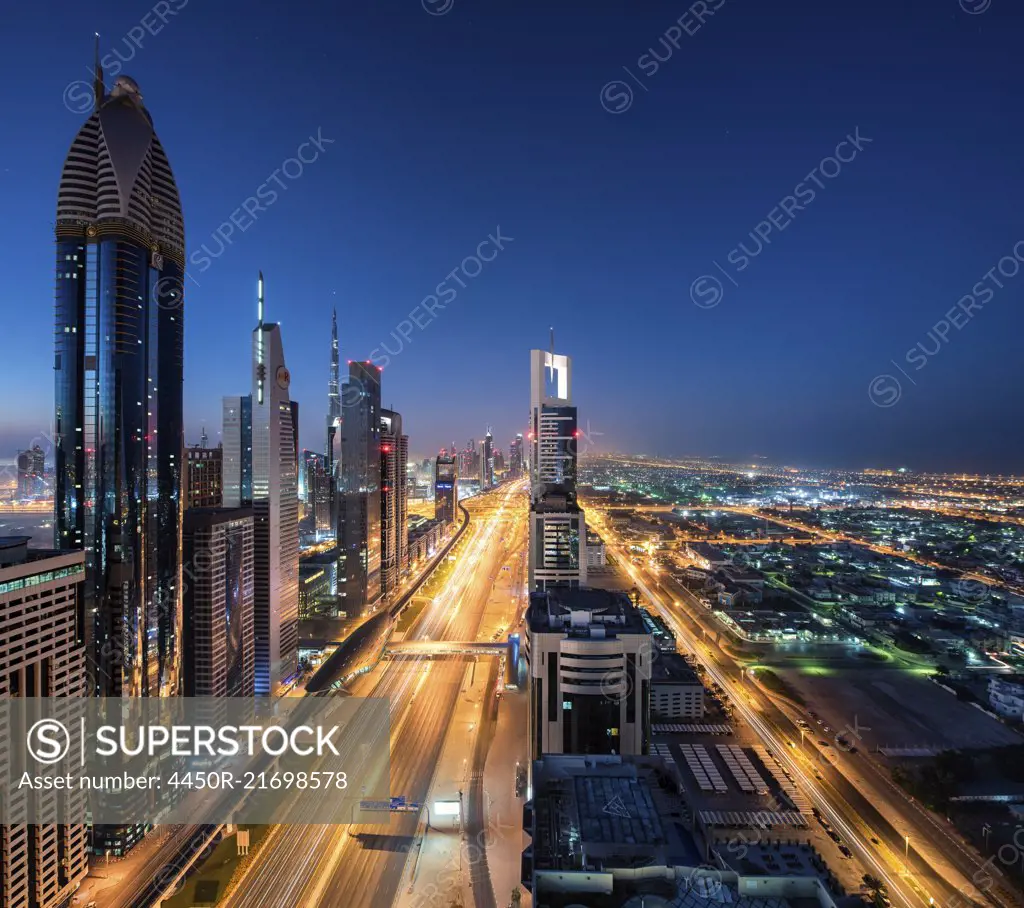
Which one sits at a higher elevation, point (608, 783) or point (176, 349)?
point (176, 349)

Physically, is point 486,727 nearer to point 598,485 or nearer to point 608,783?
point 608,783

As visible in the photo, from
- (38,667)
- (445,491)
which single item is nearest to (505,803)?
(38,667)

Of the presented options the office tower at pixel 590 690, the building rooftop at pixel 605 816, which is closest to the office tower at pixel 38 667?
the office tower at pixel 590 690

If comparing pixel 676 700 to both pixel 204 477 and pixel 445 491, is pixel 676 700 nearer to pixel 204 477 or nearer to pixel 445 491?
pixel 204 477

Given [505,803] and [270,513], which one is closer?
[505,803]

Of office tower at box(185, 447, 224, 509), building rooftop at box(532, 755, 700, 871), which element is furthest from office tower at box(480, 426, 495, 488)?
building rooftop at box(532, 755, 700, 871)

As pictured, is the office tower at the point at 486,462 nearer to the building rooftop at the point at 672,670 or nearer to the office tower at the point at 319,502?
the office tower at the point at 319,502

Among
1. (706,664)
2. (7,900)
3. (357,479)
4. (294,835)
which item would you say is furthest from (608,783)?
(357,479)
